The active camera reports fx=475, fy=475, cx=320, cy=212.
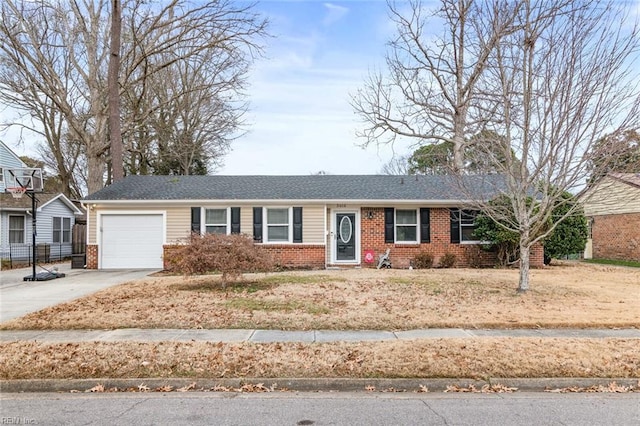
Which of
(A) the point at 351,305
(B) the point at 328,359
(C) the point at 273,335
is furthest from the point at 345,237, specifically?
(B) the point at 328,359

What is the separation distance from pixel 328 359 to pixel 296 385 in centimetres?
70

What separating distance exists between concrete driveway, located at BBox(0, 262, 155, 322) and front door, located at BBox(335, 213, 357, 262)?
6.83 meters

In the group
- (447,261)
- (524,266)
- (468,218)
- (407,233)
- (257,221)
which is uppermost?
(468,218)

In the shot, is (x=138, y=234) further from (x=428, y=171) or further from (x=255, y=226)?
(x=428, y=171)

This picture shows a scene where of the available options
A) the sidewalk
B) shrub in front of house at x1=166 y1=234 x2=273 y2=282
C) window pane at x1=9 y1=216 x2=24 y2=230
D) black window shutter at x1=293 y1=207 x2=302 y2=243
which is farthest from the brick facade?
the sidewalk

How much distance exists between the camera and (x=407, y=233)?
18.0 meters

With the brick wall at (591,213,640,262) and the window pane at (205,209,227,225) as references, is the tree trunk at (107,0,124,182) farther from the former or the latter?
the brick wall at (591,213,640,262)

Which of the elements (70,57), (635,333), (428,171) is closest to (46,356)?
(635,333)

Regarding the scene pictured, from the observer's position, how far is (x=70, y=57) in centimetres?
2583

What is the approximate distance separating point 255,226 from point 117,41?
12.8 m

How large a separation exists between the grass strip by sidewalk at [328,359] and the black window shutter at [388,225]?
11.1 m

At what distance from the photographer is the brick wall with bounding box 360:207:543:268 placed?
17.7m

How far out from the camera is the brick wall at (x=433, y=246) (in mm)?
17688

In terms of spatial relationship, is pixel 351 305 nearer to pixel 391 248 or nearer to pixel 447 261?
pixel 391 248
